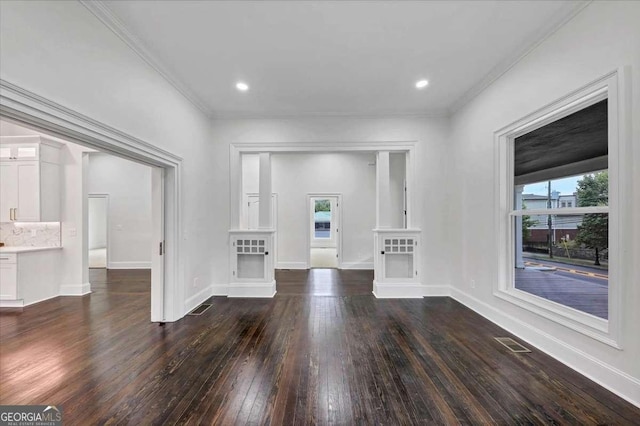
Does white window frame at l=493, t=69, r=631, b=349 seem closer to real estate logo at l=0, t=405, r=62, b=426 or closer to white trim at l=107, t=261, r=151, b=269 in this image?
real estate logo at l=0, t=405, r=62, b=426

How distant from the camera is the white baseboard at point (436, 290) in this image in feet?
14.2

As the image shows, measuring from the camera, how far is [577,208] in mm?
2385

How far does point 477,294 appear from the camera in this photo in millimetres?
3654

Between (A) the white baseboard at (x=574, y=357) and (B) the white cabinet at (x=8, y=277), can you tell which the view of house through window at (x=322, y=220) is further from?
(B) the white cabinet at (x=8, y=277)

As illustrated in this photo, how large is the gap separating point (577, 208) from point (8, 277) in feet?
24.2

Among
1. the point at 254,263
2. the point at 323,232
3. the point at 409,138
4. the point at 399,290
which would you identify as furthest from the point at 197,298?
the point at 323,232

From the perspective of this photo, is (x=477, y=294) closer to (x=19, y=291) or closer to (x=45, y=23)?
(x=45, y=23)

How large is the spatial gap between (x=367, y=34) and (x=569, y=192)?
8.41ft

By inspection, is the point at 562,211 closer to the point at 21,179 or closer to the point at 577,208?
the point at 577,208

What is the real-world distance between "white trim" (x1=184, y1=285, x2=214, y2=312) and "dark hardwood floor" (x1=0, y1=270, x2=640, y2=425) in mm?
309

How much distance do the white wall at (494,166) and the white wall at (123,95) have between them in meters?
3.97

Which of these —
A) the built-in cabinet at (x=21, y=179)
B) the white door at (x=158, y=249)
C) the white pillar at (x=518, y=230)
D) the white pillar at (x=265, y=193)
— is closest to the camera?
the white pillar at (x=518, y=230)

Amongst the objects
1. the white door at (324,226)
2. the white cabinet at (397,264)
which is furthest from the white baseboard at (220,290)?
the white door at (324,226)

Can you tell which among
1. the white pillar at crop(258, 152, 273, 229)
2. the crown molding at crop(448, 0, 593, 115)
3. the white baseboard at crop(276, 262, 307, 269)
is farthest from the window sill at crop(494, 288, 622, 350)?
the white baseboard at crop(276, 262, 307, 269)
